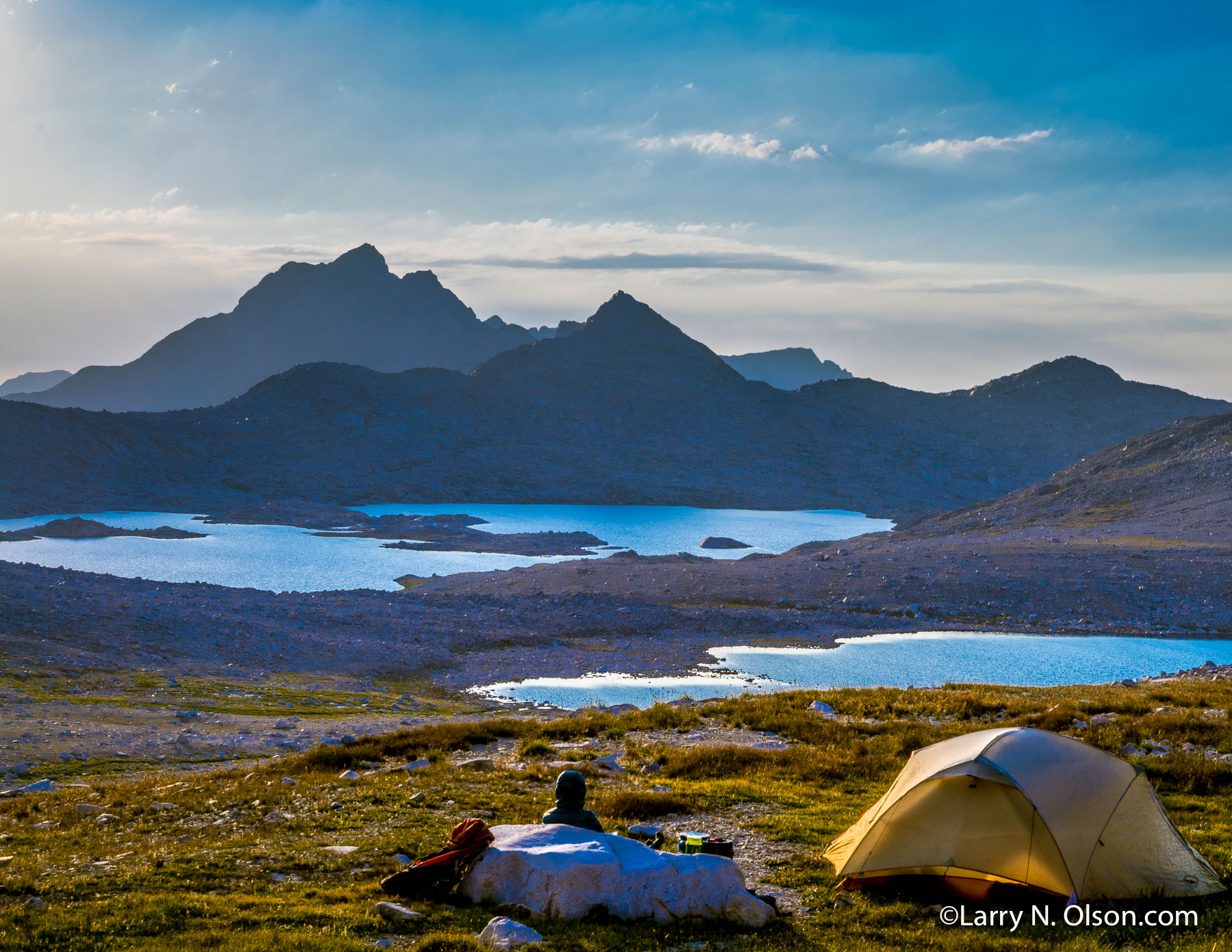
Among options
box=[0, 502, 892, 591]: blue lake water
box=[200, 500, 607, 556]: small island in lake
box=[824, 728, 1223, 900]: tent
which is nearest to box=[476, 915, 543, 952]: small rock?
box=[824, 728, 1223, 900]: tent

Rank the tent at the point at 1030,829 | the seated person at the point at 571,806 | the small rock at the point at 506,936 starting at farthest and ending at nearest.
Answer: the seated person at the point at 571,806, the tent at the point at 1030,829, the small rock at the point at 506,936

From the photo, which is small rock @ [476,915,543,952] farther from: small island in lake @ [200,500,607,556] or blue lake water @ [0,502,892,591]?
small island in lake @ [200,500,607,556]

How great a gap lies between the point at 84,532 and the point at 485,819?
12887 cm

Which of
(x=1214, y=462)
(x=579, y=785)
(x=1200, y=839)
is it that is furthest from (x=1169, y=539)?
(x=579, y=785)

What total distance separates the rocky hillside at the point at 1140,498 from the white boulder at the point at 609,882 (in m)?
87.9

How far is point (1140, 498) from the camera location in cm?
11225

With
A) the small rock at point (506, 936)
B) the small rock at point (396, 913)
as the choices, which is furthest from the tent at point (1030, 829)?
the small rock at point (396, 913)

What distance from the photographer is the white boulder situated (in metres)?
10.5

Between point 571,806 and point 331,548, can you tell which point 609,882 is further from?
point 331,548

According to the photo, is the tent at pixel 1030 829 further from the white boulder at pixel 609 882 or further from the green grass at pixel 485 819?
the white boulder at pixel 609 882

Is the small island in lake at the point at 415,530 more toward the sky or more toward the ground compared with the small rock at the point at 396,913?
more toward the ground

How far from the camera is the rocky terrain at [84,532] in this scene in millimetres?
122812

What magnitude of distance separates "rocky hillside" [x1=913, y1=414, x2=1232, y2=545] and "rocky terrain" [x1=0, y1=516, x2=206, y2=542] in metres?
94.2

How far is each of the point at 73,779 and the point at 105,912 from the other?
12.0 m
